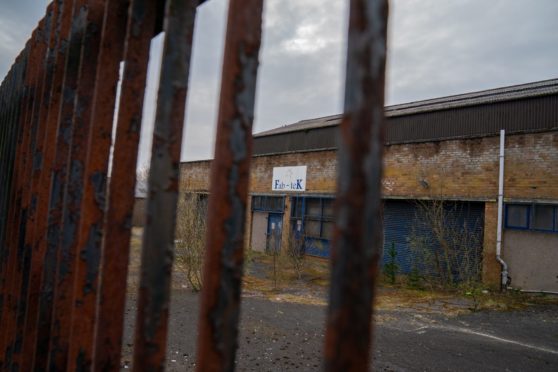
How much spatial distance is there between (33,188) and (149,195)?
1111mm

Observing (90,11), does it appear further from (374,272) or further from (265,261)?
(265,261)

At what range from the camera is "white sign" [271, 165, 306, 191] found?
54.5 feet

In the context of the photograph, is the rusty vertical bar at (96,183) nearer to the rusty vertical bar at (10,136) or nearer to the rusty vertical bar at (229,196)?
the rusty vertical bar at (229,196)

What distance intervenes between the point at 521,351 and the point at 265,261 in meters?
10.9

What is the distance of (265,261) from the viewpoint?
1599 cm

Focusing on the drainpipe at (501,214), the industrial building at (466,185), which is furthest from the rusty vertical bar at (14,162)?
the drainpipe at (501,214)

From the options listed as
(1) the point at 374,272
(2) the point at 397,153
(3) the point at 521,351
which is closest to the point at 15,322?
(1) the point at 374,272

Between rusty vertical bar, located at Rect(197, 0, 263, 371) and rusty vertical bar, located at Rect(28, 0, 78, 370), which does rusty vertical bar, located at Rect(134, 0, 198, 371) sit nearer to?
rusty vertical bar, located at Rect(197, 0, 263, 371)

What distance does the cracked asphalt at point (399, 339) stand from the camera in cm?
503

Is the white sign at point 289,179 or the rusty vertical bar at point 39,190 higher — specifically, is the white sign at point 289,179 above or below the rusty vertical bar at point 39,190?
above

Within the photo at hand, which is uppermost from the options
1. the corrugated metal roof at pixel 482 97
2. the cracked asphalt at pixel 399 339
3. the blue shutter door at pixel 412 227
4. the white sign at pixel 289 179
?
the corrugated metal roof at pixel 482 97

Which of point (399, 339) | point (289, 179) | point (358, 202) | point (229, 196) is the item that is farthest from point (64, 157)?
point (289, 179)

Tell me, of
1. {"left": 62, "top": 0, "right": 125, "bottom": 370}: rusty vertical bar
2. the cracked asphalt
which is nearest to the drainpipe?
the cracked asphalt

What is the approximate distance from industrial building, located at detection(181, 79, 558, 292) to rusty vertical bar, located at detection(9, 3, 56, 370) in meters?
10.4
